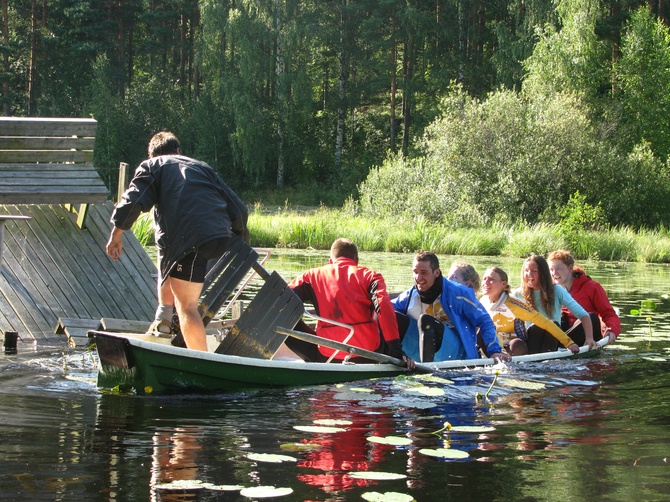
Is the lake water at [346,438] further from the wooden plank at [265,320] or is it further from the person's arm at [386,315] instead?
the wooden plank at [265,320]

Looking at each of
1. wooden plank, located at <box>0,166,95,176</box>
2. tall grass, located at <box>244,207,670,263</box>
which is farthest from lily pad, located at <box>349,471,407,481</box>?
tall grass, located at <box>244,207,670,263</box>

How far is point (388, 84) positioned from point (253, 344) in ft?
135

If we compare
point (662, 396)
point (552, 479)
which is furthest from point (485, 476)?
point (662, 396)

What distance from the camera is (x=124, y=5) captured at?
48281 millimetres

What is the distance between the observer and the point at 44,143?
973 centimetres

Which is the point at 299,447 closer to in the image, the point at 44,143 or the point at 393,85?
the point at 44,143

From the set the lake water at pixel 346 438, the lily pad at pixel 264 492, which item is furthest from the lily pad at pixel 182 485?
the lily pad at pixel 264 492

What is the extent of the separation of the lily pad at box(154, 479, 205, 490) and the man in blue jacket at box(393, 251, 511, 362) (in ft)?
11.4

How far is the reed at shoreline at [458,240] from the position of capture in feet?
79.6

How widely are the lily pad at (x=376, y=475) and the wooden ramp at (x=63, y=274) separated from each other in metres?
5.16

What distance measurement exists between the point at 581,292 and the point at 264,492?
6.17 m

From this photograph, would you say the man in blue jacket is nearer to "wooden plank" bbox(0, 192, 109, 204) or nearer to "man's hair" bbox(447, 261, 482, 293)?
"man's hair" bbox(447, 261, 482, 293)

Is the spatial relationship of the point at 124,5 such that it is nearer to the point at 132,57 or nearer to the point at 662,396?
the point at 132,57

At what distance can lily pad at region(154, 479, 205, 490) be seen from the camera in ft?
14.4
